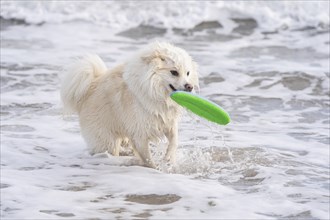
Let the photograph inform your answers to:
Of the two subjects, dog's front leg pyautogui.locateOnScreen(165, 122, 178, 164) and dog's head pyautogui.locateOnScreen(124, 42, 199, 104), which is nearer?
dog's head pyautogui.locateOnScreen(124, 42, 199, 104)

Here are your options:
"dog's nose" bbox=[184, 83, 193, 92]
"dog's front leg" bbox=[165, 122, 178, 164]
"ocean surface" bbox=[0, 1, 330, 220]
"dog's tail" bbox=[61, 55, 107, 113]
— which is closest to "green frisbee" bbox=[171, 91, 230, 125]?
"dog's nose" bbox=[184, 83, 193, 92]

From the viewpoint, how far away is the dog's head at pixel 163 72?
6207 millimetres

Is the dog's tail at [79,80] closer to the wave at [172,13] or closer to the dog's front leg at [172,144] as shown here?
the dog's front leg at [172,144]

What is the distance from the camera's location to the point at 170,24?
14.8 meters

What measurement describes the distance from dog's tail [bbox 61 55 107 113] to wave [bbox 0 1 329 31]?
745cm

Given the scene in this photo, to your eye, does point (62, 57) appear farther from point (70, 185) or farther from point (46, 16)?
point (70, 185)

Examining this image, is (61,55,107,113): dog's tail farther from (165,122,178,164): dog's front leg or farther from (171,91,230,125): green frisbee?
(171,91,230,125): green frisbee

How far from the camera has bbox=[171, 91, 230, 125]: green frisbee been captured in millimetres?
6047

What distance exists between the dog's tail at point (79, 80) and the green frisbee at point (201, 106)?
4.02 ft

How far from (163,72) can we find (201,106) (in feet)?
1.48

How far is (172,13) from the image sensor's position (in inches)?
605

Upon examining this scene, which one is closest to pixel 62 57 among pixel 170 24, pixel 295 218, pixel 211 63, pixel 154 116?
pixel 211 63

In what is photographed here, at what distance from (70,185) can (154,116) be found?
1.01m

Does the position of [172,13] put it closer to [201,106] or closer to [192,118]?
[192,118]
